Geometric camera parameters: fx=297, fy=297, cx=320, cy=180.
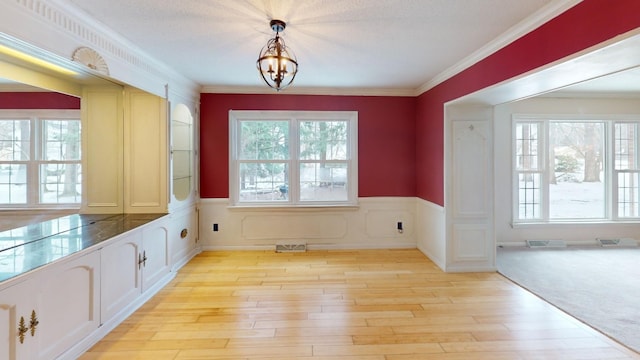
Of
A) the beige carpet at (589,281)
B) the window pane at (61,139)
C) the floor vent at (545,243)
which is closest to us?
the window pane at (61,139)

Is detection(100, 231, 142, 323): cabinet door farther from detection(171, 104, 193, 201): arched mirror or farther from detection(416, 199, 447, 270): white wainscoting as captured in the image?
detection(416, 199, 447, 270): white wainscoting

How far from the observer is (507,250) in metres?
4.67

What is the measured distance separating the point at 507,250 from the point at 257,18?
4793 mm

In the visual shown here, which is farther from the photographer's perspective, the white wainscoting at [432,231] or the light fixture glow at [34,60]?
the white wainscoting at [432,231]

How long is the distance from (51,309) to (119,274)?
28.2 inches

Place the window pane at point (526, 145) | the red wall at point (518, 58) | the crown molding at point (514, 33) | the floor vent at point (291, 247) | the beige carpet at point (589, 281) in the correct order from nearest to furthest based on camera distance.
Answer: the red wall at point (518, 58) → the crown molding at point (514, 33) → the beige carpet at point (589, 281) → the floor vent at point (291, 247) → the window pane at point (526, 145)

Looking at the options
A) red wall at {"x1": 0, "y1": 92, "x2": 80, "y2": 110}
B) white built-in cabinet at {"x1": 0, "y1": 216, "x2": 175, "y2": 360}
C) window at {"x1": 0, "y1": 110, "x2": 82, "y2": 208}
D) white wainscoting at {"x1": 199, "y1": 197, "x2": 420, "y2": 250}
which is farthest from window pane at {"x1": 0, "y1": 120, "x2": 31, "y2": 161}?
white wainscoting at {"x1": 199, "y1": 197, "x2": 420, "y2": 250}

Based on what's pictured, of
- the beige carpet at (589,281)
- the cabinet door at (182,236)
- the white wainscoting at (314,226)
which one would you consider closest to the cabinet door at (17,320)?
the cabinet door at (182,236)

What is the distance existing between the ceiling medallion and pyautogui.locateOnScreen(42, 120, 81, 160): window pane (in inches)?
21.9

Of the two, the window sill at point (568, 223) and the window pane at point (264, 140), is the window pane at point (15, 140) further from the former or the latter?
the window sill at point (568, 223)

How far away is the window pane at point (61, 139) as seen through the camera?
2.40 metres

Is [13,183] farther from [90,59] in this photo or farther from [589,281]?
[589,281]

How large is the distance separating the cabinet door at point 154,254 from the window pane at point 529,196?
5354mm

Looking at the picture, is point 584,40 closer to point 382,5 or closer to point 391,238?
point 382,5
